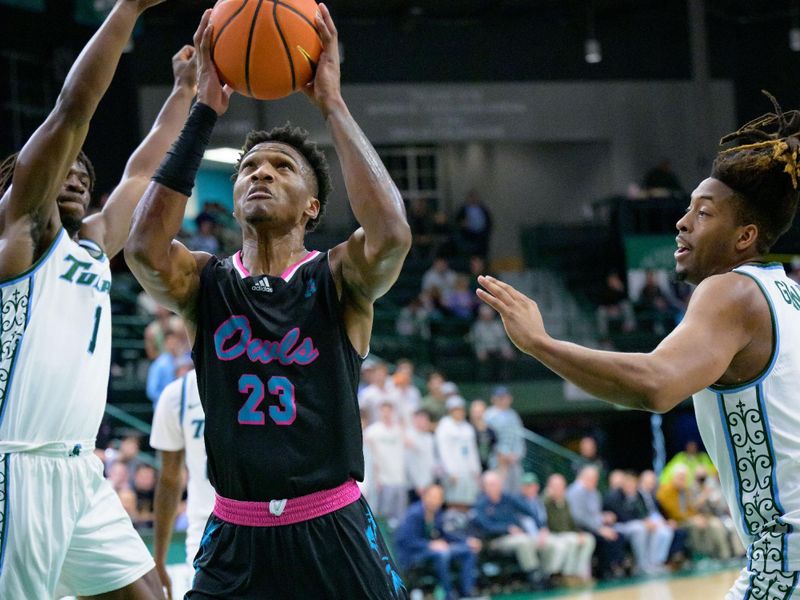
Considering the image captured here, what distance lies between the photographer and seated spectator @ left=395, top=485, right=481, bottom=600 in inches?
459

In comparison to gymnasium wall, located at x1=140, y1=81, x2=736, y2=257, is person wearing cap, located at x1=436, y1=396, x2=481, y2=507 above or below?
below

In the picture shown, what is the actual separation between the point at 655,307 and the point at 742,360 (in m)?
17.8

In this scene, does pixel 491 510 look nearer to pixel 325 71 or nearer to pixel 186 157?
pixel 325 71

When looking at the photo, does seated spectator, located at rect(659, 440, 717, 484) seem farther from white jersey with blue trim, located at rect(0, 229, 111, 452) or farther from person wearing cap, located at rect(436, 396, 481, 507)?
white jersey with blue trim, located at rect(0, 229, 111, 452)

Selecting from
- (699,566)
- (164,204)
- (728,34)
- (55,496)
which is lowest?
(699,566)

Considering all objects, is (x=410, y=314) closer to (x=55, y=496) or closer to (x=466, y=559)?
(x=466, y=559)

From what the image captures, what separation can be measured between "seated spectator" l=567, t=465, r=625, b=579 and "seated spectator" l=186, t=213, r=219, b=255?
20.1 ft

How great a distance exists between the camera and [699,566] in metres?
15.0

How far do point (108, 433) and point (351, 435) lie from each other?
8591 millimetres

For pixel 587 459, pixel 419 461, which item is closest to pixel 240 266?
pixel 419 461

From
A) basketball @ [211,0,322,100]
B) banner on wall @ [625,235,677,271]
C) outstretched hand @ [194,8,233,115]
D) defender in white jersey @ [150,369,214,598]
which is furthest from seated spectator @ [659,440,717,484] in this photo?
outstretched hand @ [194,8,233,115]

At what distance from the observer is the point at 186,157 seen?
3.59 m

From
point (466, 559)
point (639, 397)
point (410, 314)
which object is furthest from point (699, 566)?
point (639, 397)

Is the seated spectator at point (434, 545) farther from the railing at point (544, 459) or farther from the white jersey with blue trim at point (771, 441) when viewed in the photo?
the white jersey with blue trim at point (771, 441)
